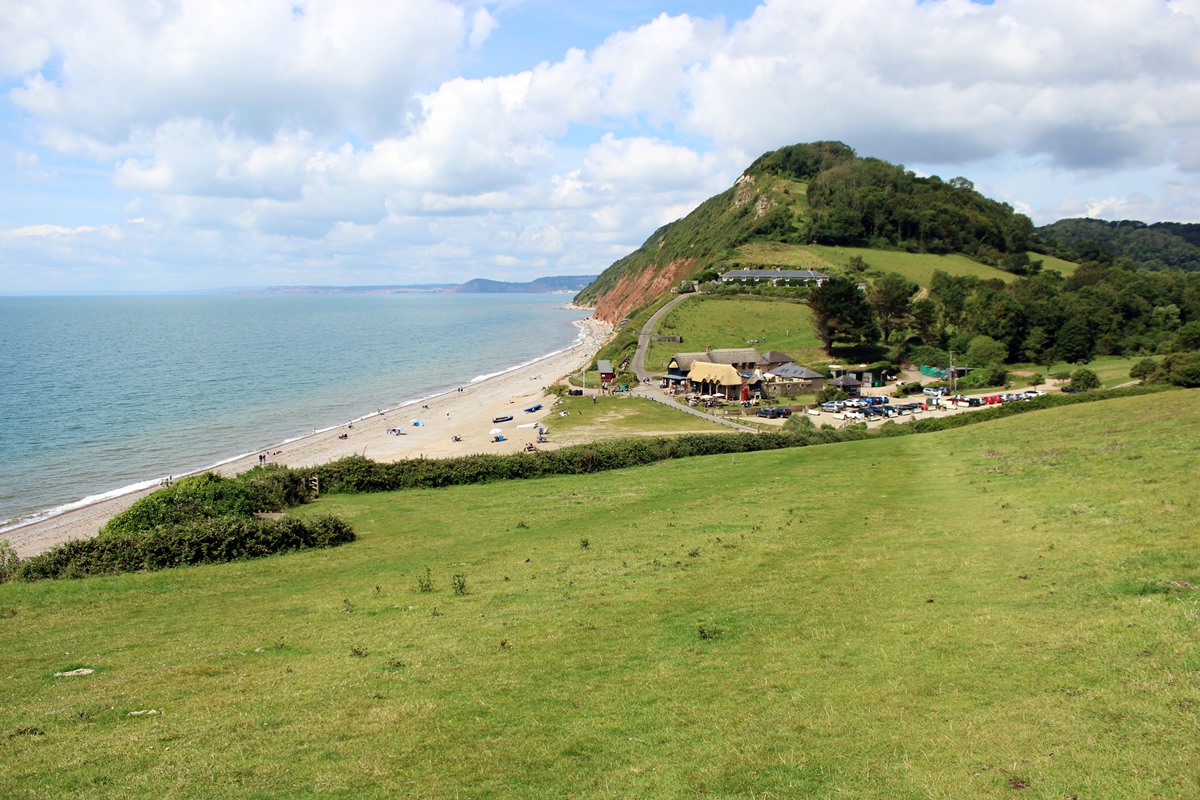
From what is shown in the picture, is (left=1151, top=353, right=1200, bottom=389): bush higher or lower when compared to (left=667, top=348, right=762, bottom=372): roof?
higher

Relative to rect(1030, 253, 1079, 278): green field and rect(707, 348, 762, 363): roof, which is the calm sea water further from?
rect(1030, 253, 1079, 278): green field

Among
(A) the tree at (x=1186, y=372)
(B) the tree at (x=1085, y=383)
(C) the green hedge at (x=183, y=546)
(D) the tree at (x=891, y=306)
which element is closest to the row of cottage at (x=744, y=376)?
(B) the tree at (x=1085, y=383)

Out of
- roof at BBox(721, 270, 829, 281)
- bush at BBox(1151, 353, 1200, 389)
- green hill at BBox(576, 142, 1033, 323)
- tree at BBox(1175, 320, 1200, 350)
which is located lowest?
bush at BBox(1151, 353, 1200, 389)

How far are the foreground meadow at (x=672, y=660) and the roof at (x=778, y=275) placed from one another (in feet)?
320

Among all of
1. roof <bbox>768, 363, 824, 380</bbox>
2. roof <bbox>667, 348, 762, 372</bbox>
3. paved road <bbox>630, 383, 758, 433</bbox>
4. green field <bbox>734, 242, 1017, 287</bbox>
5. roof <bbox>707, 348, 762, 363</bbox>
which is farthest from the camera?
green field <bbox>734, 242, 1017, 287</bbox>

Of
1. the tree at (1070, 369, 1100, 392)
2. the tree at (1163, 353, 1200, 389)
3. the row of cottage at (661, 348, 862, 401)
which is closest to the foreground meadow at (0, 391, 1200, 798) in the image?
the tree at (1163, 353, 1200, 389)

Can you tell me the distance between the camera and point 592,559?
21.5 m

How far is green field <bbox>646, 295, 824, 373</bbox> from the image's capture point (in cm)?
9644

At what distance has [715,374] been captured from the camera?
3086 inches

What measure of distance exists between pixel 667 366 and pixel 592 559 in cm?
7113

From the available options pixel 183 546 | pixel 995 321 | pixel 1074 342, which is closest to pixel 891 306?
pixel 995 321

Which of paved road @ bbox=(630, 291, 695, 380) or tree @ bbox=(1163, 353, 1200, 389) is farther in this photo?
paved road @ bbox=(630, 291, 695, 380)

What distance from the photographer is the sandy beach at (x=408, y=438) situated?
43.2 m

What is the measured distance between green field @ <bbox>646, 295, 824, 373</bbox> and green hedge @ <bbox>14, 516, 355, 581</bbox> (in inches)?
2714
